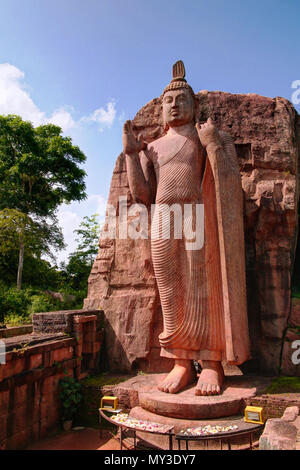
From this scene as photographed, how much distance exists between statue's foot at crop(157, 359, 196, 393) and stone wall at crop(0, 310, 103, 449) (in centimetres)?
150

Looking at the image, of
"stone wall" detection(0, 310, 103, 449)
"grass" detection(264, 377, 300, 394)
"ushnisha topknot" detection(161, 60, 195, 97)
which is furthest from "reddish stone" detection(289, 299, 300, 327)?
"ushnisha topknot" detection(161, 60, 195, 97)

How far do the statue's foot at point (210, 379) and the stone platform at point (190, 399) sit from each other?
0.28 ft

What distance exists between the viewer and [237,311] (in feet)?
16.7

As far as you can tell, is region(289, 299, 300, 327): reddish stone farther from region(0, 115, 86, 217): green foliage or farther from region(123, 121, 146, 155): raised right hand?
region(0, 115, 86, 217): green foliage

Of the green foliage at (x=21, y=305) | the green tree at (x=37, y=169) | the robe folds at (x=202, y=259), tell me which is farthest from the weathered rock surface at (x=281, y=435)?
the green tree at (x=37, y=169)

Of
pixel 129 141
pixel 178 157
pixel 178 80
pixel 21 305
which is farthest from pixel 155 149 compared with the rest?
pixel 21 305

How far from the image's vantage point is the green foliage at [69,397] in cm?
518

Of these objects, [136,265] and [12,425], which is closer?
[12,425]

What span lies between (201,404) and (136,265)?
2.90 metres

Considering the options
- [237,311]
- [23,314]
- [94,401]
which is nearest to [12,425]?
[94,401]

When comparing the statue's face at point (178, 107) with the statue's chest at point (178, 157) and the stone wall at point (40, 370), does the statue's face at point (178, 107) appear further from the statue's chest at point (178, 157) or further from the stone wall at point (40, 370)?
the stone wall at point (40, 370)

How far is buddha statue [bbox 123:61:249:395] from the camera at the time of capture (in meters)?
5.08

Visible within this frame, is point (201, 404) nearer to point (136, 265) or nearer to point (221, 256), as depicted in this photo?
point (221, 256)

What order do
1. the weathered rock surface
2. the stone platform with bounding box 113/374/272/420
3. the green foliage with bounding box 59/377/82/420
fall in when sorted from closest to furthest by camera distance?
the weathered rock surface
the stone platform with bounding box 113/374/272/420
the green foliage with bounding box 59/377/82/420
